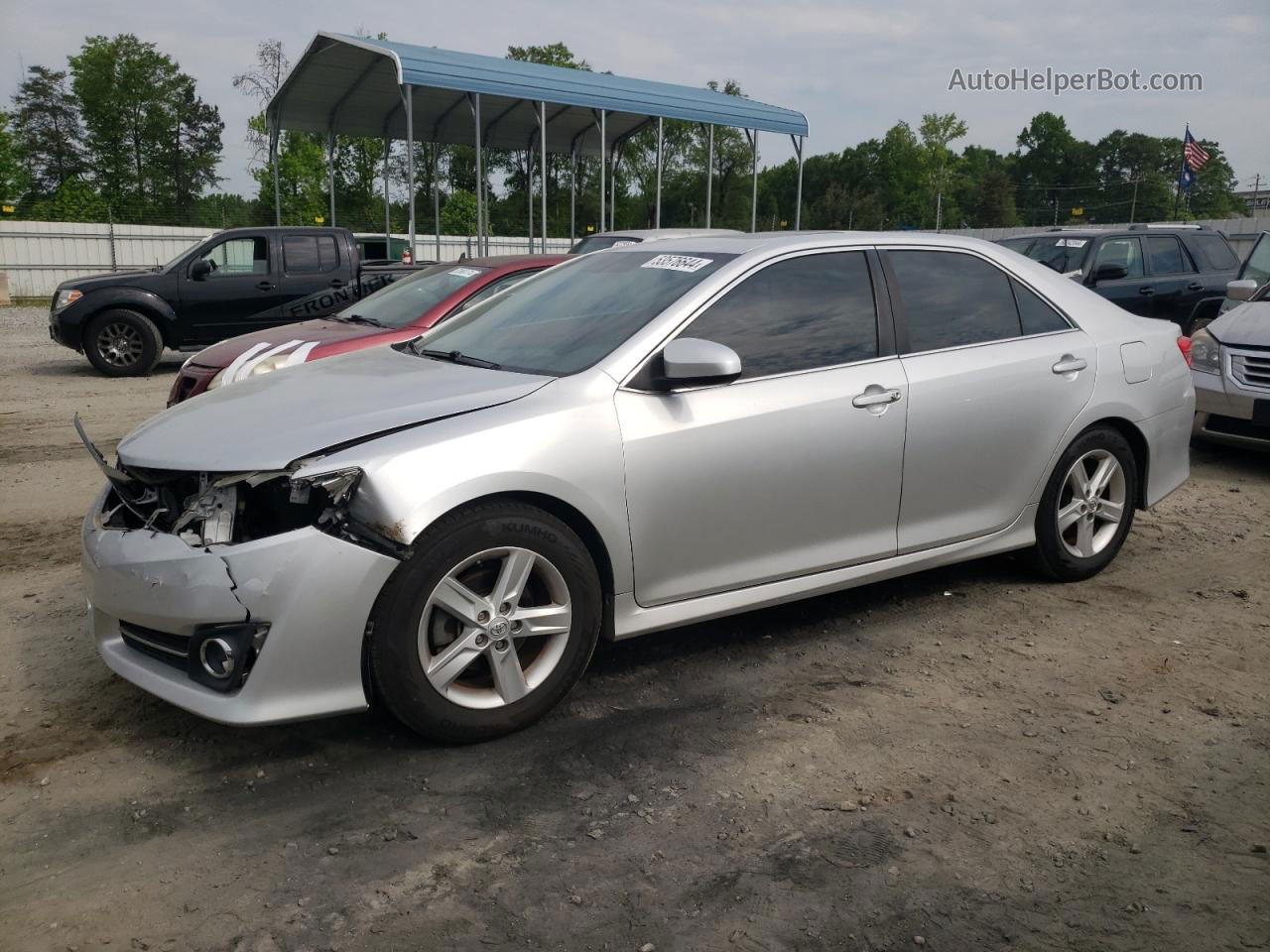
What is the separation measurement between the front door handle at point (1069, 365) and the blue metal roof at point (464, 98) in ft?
48.1

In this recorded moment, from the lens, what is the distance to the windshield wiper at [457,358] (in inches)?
153

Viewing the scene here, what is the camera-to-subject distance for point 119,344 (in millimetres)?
12820

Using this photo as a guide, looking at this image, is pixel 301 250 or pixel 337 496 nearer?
pixel 337 496

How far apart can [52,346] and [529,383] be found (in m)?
15.7

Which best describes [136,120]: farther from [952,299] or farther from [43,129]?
[952,299]

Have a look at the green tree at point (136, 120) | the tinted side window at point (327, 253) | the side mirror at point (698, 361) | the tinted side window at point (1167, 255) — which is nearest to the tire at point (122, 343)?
the tinted side window at point (327, 253)

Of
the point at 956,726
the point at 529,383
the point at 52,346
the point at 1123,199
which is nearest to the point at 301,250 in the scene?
the point at 52,346

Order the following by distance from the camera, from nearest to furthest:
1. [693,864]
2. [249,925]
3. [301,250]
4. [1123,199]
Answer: [249,925]
[693,864]
[301,250]
[1123,199]

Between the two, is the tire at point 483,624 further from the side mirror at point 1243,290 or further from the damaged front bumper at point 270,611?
the side mirror at point 1243,290

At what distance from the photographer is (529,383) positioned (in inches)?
139

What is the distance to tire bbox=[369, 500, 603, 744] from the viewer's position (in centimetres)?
307

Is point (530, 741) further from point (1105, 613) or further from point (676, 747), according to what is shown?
point (1105, 613)

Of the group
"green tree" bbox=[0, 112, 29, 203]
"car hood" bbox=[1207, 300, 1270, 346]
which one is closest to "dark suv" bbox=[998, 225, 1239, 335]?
"car hood" bbox=[1207, 300, 1270, 346]

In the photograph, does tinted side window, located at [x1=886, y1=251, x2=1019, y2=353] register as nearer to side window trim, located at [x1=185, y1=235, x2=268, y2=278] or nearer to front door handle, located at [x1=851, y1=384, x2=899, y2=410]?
front door handle, located at [x1=851, y1=384, x2=899, y2=410]
